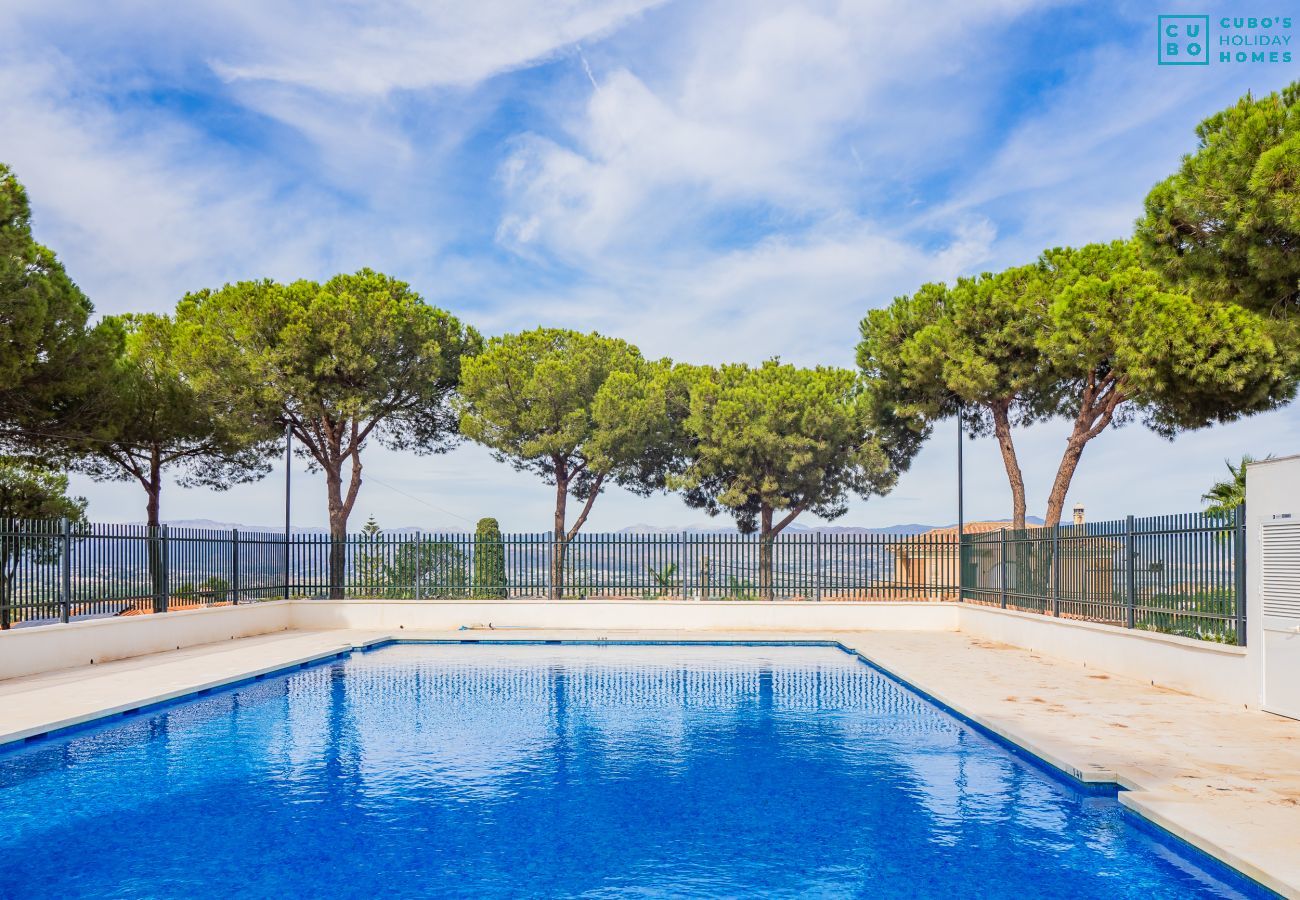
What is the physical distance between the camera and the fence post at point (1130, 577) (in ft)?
39.1

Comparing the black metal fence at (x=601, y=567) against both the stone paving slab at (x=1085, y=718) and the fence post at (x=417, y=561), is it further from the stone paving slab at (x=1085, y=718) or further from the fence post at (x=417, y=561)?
the stone paving slab at (x=1085, y=718)

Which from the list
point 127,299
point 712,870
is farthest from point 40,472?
point 712,870

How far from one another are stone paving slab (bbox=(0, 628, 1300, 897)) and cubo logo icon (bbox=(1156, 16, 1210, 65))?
8.66 meters

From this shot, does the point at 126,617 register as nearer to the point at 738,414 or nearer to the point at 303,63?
the point at 303,63

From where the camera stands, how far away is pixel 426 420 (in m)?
28.6

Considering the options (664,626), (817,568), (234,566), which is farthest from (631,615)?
(234,566)

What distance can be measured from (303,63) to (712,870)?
1561cm

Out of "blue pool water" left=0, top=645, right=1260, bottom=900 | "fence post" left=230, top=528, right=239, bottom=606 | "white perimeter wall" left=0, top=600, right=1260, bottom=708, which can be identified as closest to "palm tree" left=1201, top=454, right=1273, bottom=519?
"white perimeter wall" left=0, top=600, right=1260, bottom=708

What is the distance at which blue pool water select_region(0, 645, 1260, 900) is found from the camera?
17.1ft

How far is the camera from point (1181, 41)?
13320mm

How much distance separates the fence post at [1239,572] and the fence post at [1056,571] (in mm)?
4384

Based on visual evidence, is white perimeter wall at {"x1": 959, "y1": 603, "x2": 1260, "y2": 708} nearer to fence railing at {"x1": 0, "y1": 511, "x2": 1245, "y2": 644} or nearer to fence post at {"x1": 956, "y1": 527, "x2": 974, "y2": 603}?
fence railing at {"x1": 0, "y1": 511, "x2": 1245, "y2": 644}

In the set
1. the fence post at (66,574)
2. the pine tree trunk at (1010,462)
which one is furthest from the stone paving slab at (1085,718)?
the pine tree trunk at (1010,462)

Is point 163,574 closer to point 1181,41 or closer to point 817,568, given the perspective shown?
point 817,568
